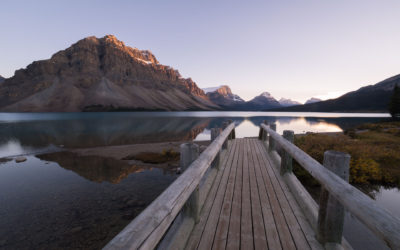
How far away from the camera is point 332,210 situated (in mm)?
2348

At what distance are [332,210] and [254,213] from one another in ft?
4.45

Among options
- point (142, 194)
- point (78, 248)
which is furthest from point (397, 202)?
point (78, 248)

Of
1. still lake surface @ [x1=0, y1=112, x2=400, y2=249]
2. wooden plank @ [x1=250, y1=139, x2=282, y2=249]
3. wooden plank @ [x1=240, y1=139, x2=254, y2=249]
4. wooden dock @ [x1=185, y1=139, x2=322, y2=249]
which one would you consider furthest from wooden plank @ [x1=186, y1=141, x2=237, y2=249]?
still lake surface @ [x1=0, y1=112, x2=400, y2=249]

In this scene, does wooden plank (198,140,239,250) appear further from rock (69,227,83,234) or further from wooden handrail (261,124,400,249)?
rock (69,227,83,234)

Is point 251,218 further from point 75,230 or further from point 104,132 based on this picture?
point 104,132

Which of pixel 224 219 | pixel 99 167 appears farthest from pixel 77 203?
pixel 224 219

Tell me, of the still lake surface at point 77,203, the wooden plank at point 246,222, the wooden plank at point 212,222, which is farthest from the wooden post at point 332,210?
the still lake surface at point 77,203

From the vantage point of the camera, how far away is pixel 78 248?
15.7 ft

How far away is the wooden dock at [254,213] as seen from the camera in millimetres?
1363

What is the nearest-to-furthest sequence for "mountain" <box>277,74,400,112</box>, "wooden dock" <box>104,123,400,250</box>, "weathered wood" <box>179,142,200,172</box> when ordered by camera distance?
"wooden dock" <box>104,123,400,250</box>, "weathered wood" <box>179,142,200,172</box>, "mountain" <box>277,74,400,112</box>

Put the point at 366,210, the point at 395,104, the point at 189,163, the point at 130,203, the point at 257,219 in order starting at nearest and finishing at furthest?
the point at 366,210 < the point at 189,163 < the point at 257,219 < the point at 130,203 < the point at 395,104

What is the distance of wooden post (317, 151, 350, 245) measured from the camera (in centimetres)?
230

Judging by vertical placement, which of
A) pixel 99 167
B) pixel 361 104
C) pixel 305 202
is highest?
pixel 361 104

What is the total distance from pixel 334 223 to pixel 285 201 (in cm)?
147
